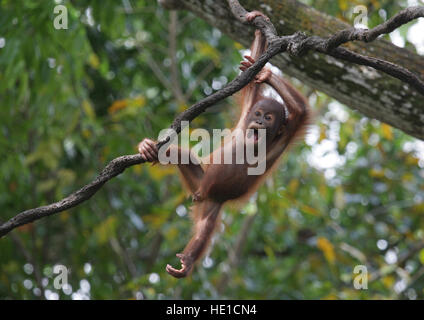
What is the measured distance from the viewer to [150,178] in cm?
623

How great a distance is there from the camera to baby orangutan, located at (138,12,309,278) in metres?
3.25

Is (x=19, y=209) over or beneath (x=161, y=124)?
beneath

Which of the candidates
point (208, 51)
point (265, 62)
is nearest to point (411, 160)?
point (208, 51)

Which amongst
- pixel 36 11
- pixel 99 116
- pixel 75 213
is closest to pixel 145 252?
pixel 75 213

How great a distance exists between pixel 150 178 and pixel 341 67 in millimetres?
3376

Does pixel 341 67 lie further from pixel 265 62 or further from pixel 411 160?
pixel 411 160

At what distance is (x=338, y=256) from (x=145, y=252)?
7.53 ft

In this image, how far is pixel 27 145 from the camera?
5.91 meters

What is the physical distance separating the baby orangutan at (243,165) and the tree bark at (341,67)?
149 mm

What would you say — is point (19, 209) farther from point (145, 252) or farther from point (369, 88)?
point (369, 88)

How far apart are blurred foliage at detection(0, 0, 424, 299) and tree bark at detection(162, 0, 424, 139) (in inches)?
36.2

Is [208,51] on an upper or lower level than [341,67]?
lower
